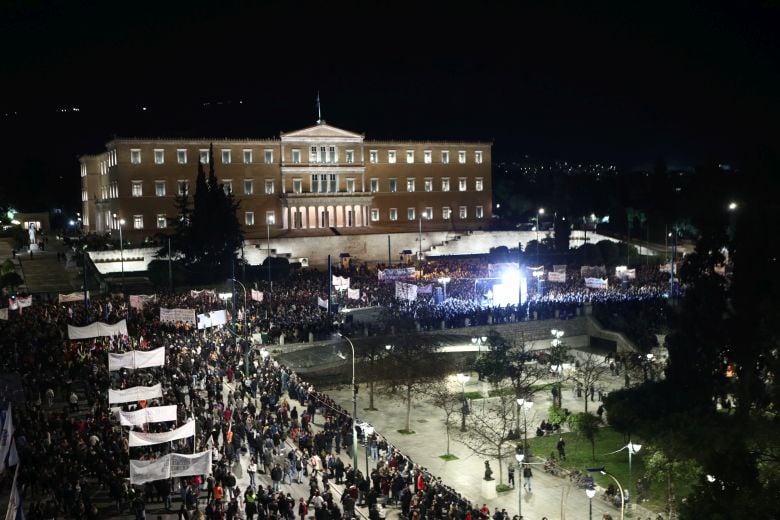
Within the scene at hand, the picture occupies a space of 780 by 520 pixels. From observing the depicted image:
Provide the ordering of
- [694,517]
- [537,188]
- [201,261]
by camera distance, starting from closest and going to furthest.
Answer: [694,517]
[201,261]
[537,188]

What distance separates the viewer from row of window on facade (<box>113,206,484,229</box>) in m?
65.3

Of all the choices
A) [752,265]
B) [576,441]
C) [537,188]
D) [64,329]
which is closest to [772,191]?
[752,265]

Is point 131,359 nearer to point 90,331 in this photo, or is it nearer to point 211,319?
point 90,331

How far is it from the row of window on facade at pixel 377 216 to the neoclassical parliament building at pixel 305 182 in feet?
0.29

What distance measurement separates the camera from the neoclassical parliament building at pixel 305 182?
214ft

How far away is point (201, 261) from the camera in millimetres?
51625

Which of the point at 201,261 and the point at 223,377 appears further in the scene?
the point at 201,261

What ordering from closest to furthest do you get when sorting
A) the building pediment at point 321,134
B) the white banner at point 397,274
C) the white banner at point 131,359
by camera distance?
the white banner at point 131,359
the white banner at point 397,274
the building pediment at point 321,134

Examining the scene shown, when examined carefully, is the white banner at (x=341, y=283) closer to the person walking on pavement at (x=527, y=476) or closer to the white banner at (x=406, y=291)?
the white banner at (x=406, y=291)

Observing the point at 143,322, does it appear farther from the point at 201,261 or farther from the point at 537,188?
the point at 537,188

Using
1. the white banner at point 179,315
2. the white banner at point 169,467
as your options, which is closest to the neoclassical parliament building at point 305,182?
the white banner at point 179,315

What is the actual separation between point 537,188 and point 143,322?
65.7 m

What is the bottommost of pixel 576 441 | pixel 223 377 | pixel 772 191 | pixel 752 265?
pixel 576 441

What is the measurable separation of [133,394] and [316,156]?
5192 centimetres
